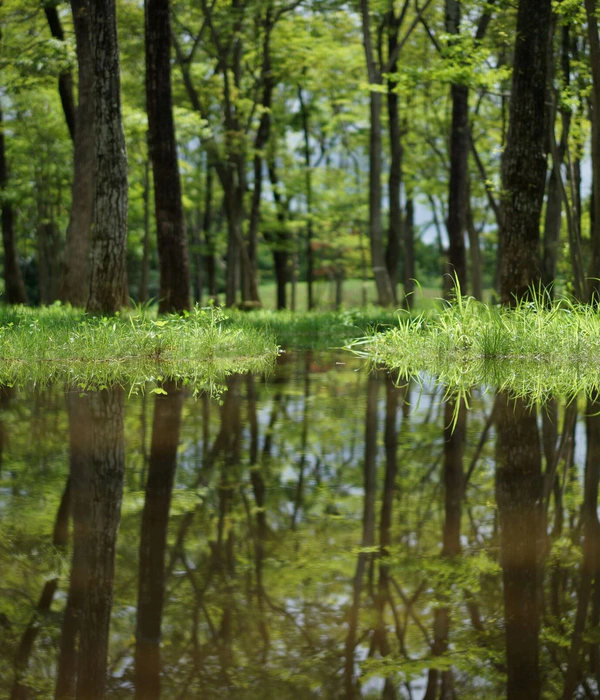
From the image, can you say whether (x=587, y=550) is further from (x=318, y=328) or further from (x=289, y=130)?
(x=289, y=130)

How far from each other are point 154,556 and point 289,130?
110 ft

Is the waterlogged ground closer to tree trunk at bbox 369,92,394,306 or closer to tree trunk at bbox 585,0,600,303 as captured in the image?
Answer: tree trunk at bbox 585,0,600,303

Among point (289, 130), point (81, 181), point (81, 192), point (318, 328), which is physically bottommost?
point (318, 328)

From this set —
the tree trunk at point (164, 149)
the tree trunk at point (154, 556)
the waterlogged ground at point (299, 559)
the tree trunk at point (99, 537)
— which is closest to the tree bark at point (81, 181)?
the tree trunk at point (164, 149)

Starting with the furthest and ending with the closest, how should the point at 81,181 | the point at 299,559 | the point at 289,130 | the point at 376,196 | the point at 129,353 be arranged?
the point at 289,130 < the point at 376,196 < the point at 81,181 < the point at 129,353 < the point at 299,559

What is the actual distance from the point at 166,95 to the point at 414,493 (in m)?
12.0

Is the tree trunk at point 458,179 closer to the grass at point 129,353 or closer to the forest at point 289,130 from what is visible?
the forest at point 289,130

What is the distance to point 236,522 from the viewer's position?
11.1 ft

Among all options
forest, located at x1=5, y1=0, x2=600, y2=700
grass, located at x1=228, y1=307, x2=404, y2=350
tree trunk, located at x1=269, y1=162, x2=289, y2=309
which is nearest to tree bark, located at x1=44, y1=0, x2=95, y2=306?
forest, located at x1=5, y1=0, x2=600, y2=700

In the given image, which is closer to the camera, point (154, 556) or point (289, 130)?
point (154, 556)

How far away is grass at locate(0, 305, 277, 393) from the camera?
7.82 metres

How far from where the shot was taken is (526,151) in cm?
1188

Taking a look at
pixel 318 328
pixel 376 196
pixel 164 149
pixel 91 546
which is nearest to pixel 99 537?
pixel 91 546

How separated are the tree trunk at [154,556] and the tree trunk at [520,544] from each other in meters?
0.86
